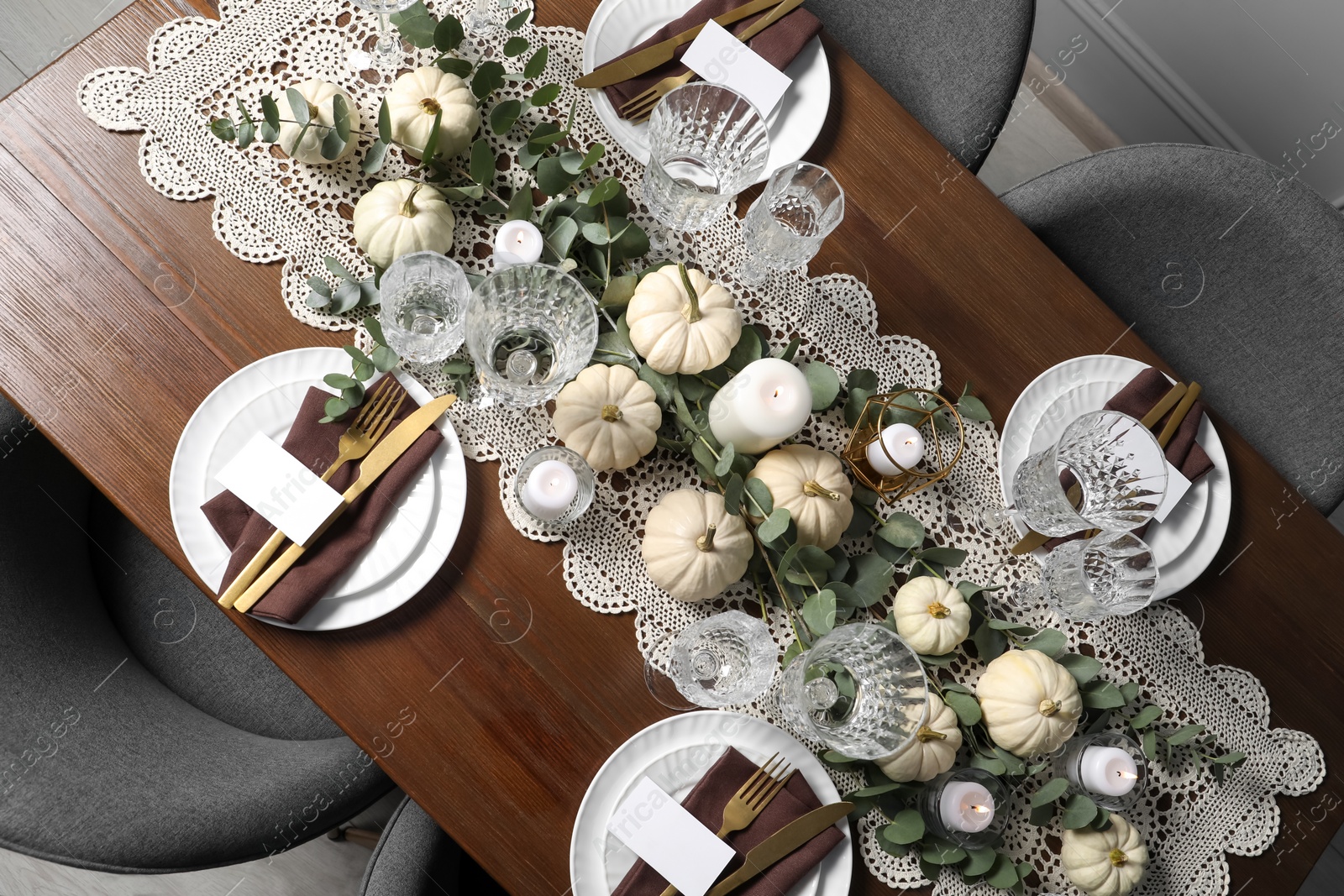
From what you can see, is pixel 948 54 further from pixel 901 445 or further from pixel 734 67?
pixel 901 445

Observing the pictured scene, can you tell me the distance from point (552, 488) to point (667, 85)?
589 millimetres

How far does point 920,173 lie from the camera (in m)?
1.26

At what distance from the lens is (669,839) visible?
104 cm

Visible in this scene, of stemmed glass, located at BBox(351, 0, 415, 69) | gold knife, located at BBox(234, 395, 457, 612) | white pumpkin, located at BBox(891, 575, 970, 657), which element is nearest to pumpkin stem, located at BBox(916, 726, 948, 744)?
white pumpkin, located at BBox(891, 575, 970, 657)

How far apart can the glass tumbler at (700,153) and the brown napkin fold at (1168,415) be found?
0.62 metres

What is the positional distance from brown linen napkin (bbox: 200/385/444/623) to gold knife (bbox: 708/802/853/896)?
607mm

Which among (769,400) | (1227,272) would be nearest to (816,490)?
(769,400)

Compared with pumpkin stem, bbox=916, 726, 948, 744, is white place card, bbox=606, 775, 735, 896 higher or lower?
lower

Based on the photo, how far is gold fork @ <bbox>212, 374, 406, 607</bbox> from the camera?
1018 mm

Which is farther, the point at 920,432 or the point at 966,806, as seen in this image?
the point at 920,432

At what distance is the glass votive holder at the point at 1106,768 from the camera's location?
3.64 ft

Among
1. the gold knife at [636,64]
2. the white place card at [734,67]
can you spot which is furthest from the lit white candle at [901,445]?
the gold knife at [636,64]

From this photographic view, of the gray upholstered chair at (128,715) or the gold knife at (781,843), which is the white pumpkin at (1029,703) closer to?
the gold knife at (781,843)

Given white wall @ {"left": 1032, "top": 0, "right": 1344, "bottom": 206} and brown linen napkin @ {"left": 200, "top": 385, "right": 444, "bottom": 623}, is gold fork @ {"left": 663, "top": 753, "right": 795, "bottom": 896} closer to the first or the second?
brown linen napkin @ {"left": 200, "top": 385, "right": 444, "bottom": 623}
